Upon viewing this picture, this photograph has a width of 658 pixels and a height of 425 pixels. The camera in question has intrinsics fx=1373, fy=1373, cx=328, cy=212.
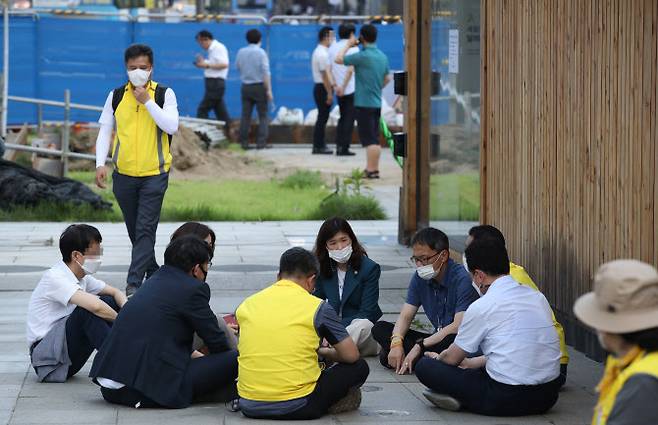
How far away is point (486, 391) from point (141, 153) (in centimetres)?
437

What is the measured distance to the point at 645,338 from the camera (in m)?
4.32

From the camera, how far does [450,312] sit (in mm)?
8266

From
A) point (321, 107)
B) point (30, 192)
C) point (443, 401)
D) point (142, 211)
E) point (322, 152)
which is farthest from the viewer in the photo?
point (322, 152)

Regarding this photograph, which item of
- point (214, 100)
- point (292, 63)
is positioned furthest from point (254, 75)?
point (292, 63)

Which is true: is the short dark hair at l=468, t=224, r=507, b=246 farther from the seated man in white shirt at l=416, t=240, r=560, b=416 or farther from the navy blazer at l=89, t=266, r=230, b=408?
the navy blazer at l=89, t=266, r=230, b=408

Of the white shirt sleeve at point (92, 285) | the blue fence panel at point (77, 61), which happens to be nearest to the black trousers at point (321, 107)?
the blue fence panel at point (77, 61)

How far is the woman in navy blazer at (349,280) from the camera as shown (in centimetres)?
875

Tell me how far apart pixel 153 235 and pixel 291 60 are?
18.2 metres

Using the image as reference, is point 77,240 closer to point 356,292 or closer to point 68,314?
point 68,314

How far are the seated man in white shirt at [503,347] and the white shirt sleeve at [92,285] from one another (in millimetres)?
2232

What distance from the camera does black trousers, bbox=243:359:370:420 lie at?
7.04 meters

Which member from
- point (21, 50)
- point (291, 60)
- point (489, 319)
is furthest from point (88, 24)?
point (489, 319)

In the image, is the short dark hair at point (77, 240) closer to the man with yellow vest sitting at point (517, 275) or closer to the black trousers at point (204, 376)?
the black trousers at point (204, 376)

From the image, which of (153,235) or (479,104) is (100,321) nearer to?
(153,235)
